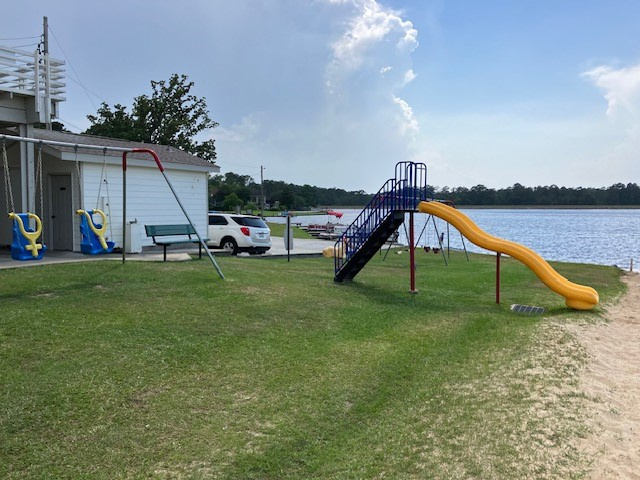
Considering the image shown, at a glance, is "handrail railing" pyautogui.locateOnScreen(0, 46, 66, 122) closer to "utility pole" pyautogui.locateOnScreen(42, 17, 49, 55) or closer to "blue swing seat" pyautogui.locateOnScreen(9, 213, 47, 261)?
"blue swing seat" pyautogui.locateOnScreen(9, 213, 47, 261)

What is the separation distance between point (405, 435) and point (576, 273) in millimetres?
18910

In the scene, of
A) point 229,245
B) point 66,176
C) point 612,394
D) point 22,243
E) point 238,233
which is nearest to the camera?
point 612,394

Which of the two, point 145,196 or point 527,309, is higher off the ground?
point 145,196

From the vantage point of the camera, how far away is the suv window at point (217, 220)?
21.0 metres

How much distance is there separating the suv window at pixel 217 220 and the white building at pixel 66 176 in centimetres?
85

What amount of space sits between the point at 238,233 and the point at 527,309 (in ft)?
38.4

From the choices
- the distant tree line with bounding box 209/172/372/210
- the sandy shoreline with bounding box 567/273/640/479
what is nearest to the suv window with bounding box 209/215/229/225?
the sandy shoreline with bounding box 567/273/640/479

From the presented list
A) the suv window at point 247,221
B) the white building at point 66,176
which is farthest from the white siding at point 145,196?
the suv window at point 247,221

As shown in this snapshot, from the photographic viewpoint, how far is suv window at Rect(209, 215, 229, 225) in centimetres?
2103

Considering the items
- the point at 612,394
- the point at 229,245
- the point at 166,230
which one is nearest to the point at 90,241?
the point at 166,230

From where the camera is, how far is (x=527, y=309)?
12.1 metres

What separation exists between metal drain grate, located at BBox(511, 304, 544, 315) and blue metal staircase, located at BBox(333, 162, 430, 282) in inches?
132

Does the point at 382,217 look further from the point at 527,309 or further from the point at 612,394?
the point at 612,394

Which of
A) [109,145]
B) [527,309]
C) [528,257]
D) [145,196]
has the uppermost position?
[109,145]
